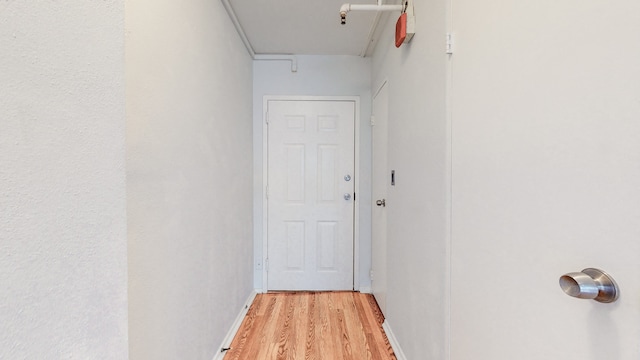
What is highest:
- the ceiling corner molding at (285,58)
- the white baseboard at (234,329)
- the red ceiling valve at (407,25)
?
the ceiling corner molding at (285,58)

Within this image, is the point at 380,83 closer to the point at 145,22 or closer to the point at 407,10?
the point at 407,10

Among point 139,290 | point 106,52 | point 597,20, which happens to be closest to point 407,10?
point 597,20

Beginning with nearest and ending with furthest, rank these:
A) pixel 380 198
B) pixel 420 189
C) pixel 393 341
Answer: pixel 420 189, pixel 393 341, pixel 380 198

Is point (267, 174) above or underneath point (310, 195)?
above

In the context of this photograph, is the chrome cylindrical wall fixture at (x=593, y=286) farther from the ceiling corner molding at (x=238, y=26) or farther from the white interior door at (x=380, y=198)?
the ceiling corner molding at (x=238, y=26)

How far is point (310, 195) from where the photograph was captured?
9.07ft

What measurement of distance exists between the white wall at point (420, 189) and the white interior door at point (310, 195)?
0.81m

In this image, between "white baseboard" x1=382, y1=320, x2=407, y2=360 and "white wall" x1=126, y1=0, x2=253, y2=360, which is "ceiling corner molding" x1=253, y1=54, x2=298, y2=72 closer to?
"white wall" x1=126, y1=0, x2=253, y2=360

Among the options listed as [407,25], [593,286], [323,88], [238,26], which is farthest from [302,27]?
[593,286]

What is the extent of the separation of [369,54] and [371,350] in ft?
8.15

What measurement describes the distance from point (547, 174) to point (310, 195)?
2.21 m

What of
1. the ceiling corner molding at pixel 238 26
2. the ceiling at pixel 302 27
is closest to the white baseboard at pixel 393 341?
the ceiling at pixel 302 27

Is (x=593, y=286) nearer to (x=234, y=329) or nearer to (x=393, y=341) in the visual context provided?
(x=393, y=341)

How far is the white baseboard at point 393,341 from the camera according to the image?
1709 mm
